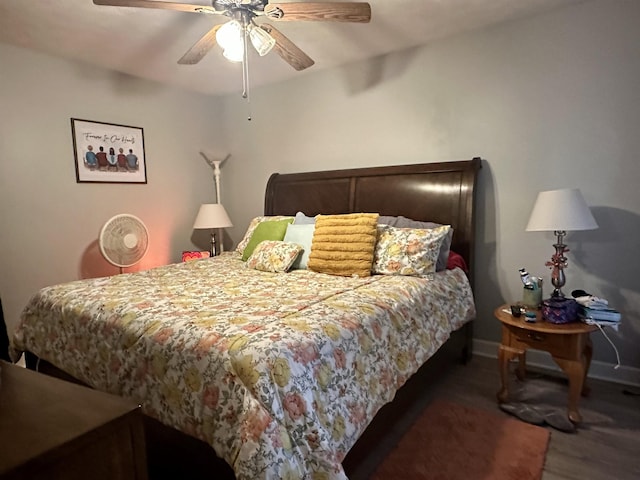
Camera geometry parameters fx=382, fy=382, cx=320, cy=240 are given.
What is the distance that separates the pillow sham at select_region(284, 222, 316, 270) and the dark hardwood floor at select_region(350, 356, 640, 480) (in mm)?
1097

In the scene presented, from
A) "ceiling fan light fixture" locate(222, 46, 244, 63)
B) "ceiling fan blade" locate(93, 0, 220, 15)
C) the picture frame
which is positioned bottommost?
the picture frame

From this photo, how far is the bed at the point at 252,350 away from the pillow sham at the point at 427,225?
3.5 inches

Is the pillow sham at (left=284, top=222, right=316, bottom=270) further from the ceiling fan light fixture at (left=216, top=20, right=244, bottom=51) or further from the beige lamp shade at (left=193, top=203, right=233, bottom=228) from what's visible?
the ceiling fan light fixture at (left=216, top=20, right=244, bottom=51)

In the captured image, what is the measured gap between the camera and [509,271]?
2605mm

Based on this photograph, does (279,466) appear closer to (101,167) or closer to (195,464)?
(195,464)

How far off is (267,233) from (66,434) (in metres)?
2.20

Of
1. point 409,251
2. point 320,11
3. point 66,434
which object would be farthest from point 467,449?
Answer: point 320,11

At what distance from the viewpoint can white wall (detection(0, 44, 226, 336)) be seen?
106 inches

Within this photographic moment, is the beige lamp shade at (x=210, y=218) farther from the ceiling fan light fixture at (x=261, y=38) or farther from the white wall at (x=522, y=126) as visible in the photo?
the ceiling fan light fixture at (x=261, y=38)

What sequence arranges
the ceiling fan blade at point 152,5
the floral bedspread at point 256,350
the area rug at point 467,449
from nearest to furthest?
1. the floral bedspread at point 256,350
2. the area rug at point 467,449
3. the ceiling fan blade at point 152,5

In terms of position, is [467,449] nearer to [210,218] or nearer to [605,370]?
[605,370]

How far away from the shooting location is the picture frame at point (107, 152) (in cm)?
304

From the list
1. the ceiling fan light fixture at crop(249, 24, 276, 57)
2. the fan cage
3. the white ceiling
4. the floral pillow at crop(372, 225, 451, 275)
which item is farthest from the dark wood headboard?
the ceiling fan light fixture at crop(249, 24, 276, 57)

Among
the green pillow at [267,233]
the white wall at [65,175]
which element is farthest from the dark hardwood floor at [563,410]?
the white wall at [65,175]
